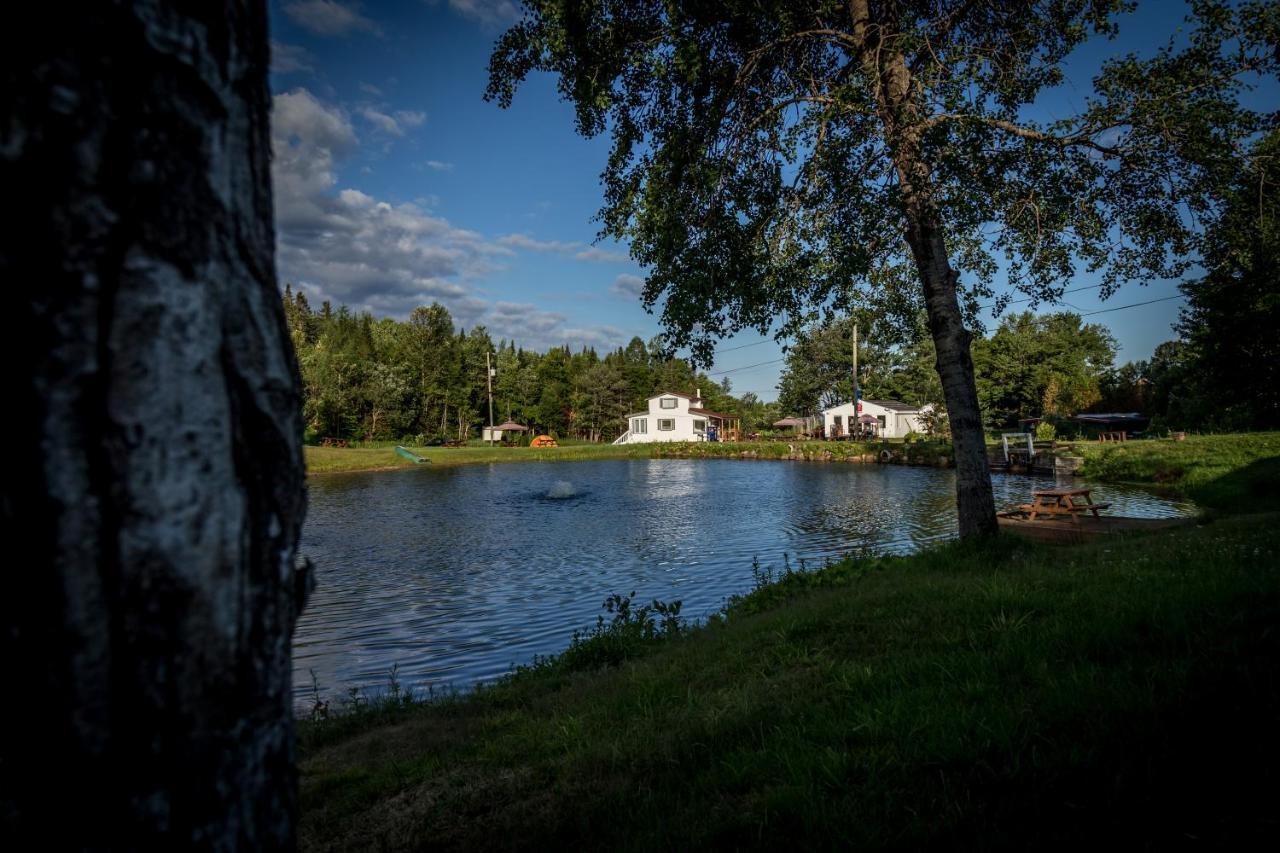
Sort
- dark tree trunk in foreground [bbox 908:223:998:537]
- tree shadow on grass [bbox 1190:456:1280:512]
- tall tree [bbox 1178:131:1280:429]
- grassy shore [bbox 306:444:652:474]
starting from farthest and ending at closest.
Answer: grassy shore [bbox 306:444:652:474] → tall tree [bbox 1178:131:1280:429] → tree shadow on grass [bbox 1190:456:1280:512] → dark tree trunk in foreground [bbox 908:223:998:537]

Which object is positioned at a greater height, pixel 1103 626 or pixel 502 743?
pixel 1103 626

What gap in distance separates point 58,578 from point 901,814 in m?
2.94

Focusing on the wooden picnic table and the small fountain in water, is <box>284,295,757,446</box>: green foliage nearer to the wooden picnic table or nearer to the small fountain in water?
the small fountain in water

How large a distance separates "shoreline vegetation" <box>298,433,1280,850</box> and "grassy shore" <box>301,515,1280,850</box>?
0.04ft

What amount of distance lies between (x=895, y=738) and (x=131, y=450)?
3468 millimetres

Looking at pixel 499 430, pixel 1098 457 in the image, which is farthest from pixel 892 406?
pixel 499 430

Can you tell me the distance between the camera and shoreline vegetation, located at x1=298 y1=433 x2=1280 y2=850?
2.46 meters

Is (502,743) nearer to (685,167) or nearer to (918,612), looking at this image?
(918,612)

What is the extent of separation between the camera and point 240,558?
1.11m

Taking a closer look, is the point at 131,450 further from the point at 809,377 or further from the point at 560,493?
the point at 809,377

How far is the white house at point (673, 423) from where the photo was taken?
75.6m

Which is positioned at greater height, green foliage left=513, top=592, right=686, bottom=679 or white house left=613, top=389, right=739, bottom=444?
white house left=613, top=389, right=739, bottom=444

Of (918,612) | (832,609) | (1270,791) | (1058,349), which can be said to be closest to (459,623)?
(832,609)

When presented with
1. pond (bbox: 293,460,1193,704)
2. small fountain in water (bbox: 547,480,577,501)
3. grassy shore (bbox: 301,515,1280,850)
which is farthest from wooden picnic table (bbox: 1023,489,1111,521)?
small fountain in water (bbox: 547,480,577,501)
